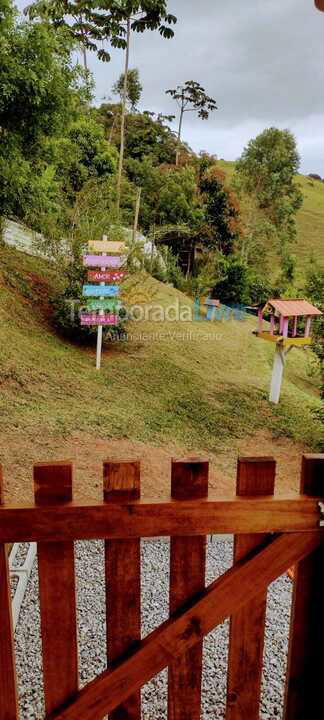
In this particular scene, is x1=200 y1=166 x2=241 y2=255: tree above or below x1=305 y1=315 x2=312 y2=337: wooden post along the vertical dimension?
above

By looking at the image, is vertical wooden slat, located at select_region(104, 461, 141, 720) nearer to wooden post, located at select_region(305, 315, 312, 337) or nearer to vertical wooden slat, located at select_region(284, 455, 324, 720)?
vertical wooden slat, located at select_region(284, 455, 324, 720)

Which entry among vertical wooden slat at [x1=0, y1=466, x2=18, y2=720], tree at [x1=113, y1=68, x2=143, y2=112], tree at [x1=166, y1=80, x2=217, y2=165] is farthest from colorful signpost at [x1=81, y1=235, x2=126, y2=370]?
tree at [x1=113, y1=68, x2=143, y2=112]

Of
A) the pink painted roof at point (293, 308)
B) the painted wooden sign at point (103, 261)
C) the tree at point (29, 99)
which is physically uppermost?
the tree at point (29, 99)

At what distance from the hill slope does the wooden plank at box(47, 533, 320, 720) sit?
2420 mm

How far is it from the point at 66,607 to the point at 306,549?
0.37 m

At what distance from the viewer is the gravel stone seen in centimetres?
130

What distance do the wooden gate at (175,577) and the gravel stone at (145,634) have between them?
73cm

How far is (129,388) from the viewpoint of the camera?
16.1 feet

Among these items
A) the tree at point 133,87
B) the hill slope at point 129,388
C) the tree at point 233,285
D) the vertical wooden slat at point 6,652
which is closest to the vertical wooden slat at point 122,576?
the vertical wooden slat at point 6,652

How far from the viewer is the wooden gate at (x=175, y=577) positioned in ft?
2.07

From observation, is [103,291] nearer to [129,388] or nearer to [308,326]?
[129,388]

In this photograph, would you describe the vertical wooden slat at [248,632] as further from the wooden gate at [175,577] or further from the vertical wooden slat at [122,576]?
the vertical wooden slat at [122,576]

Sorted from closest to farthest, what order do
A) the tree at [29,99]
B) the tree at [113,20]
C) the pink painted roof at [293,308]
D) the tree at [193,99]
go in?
the tree at [29,99] < the pink painted roof at [293,308] < the tree at [113,20] < the tree at [193,99]

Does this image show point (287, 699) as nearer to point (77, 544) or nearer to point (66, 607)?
point (66, 607)
